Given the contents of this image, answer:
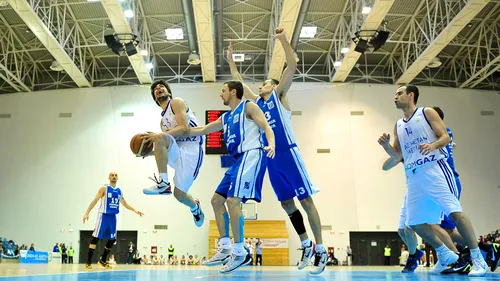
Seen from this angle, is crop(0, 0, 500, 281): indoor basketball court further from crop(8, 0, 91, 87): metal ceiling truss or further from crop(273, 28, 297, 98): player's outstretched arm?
crop(273, 28, 297, 98): player's outstretched arm

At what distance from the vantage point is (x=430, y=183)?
5.05 metres

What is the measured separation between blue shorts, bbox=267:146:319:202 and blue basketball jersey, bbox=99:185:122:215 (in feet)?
18.5

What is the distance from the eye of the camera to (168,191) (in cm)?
538

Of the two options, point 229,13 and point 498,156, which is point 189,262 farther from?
point 498,156

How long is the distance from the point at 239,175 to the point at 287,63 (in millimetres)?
1570

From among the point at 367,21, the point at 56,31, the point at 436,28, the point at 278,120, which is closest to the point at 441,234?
the point at 278,120

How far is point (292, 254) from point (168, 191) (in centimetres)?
1915

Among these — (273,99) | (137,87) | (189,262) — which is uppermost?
(137,87)

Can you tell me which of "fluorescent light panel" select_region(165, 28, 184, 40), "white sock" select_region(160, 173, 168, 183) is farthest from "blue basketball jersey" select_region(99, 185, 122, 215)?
"fluorescent light panel" select_region(165, 28, 184, 40)

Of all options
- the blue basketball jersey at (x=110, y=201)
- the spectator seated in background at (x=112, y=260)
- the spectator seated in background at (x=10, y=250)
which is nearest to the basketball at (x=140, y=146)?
the blue basketball jersey at (x=110, y=201)

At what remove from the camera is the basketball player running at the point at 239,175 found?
468cm

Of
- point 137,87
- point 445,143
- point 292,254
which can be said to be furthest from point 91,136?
point 445,143

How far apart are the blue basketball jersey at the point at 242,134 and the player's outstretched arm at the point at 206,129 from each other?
28 cm

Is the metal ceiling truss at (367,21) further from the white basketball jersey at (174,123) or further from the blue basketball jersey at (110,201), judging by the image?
the white basketball jersey at (174,123)
